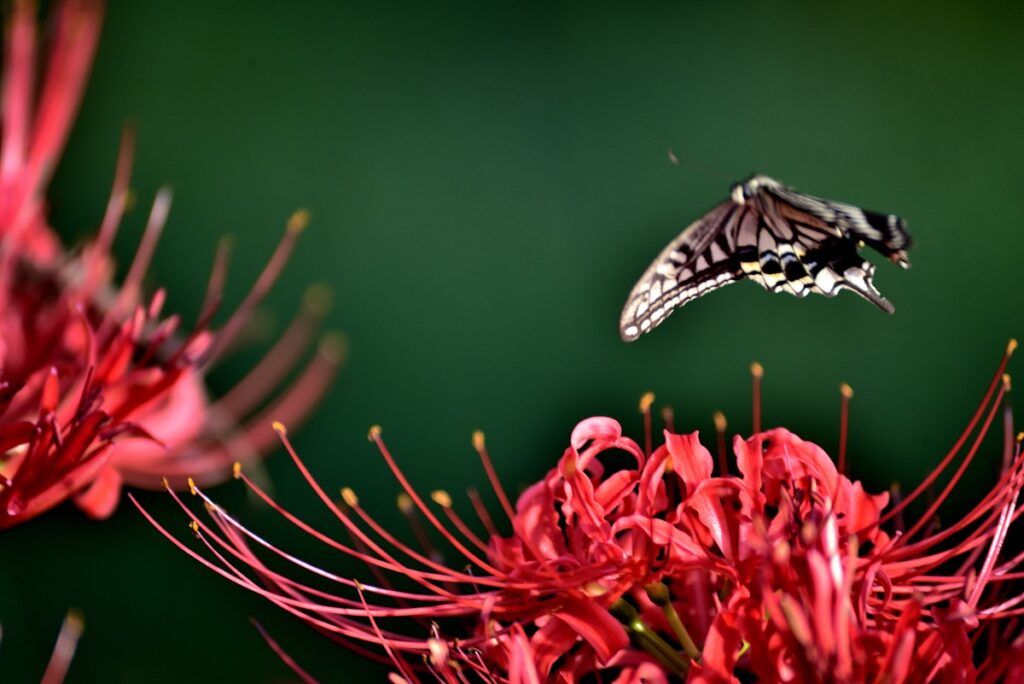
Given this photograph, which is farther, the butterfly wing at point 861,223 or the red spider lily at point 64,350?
the butterfly wing at point 861,223

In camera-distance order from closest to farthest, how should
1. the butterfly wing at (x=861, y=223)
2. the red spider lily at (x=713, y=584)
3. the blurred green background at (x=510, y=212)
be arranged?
the red spider lily at (x=713, y=584)
the butterfly wing at (x=861, y=223)
the blurred green background at (x=510, y=212)

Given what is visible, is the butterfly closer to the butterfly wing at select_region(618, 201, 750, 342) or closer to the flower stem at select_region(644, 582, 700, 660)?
the butterfly wing at select_region(618, 201, 750, 342)

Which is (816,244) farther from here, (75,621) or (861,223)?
(75,621)

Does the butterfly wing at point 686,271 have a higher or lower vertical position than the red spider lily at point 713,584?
higher

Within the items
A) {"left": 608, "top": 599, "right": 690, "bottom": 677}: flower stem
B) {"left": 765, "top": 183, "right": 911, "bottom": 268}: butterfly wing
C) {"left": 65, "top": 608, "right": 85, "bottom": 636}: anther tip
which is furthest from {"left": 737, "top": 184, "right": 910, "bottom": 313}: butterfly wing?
{"left": 65, "top": 608, "right": 85, "bottom": 636}: anther tip

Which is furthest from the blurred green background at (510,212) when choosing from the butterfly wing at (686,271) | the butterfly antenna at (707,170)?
the butterfly wing at (686,271)

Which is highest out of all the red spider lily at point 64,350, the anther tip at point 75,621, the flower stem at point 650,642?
the red spider lily at point 64,350

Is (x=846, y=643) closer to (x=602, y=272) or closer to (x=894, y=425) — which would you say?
(x=894, y=425)

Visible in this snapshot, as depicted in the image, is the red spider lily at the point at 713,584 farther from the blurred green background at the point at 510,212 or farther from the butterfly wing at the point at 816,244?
the blurred green background at the point at 510,212

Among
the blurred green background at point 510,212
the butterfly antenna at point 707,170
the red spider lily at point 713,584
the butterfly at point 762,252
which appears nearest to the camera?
the red spider lily at point 713,584
